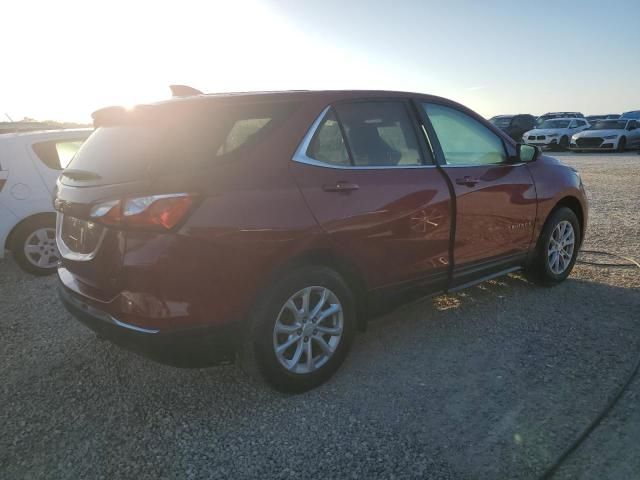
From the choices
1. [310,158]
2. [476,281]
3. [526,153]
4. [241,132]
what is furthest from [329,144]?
[526,153]

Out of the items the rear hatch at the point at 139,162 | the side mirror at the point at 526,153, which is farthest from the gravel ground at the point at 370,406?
the side mirror at the point at 526,153

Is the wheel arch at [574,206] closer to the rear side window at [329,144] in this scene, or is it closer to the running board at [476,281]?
the running board at [476,281]

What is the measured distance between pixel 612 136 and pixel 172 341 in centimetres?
2380

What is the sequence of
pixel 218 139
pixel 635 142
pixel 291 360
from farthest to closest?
1. pixel 635 142
2. pixel 291 360
3. pixel 218 139

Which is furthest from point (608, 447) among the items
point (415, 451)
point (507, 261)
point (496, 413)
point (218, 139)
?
point (218, 139)

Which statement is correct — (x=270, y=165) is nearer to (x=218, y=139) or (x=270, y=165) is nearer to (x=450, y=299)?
(x=218, y=139)

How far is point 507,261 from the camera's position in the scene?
12.9ft

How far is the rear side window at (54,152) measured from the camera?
204 inches

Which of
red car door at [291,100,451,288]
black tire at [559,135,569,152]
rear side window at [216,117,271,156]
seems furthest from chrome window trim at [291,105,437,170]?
black tire at [559,135,569,152]

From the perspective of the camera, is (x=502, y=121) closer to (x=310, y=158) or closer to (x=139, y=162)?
(x=310, y=158)

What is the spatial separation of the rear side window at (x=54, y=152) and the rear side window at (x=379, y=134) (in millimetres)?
3490

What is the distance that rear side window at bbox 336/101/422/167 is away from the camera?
115 inches

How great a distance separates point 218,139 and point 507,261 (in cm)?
265

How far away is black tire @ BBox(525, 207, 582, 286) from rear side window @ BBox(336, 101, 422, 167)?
1.70 metres
